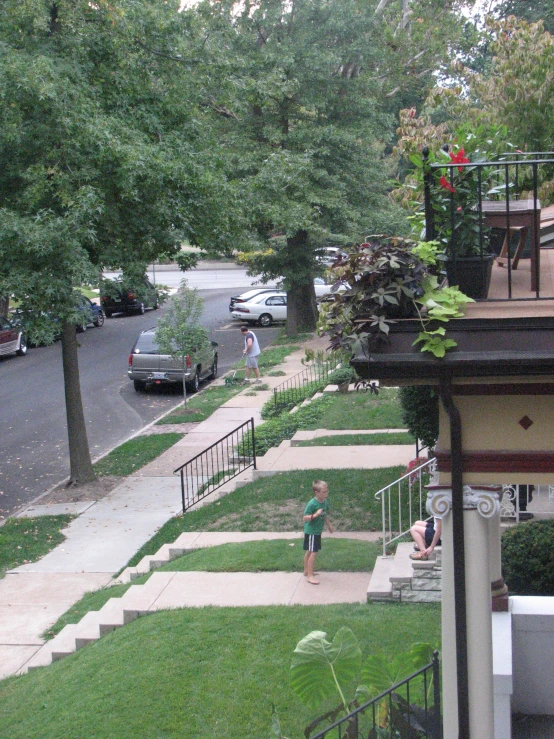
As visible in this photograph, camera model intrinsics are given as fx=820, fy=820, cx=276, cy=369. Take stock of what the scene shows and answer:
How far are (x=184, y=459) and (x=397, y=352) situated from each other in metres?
12.4

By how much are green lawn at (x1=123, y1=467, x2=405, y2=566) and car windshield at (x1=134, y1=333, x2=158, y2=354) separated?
10.1 m

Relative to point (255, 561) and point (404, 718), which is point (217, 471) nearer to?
point (255, 561)

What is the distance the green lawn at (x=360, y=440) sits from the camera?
15.0 meters

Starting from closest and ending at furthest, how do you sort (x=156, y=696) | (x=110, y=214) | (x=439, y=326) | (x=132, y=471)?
(x=439, y=326) < (x=156, y=696) < (x=110, y=214) < (x=132, y=471)

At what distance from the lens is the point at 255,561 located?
9.84 metres

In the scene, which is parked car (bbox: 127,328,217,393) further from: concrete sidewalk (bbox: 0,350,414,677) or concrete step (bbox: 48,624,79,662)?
concrete step (bbox: 48,624,79,662)

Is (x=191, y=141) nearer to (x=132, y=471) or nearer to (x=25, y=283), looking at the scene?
(x=25, y=283)

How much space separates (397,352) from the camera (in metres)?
4.22

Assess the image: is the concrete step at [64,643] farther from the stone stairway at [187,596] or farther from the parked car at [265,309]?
the parked car at [265,309]

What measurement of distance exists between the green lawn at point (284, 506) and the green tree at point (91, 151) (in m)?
3.55

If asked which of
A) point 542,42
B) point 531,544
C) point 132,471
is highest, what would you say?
point 542,42

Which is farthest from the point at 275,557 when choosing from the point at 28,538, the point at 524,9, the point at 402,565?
the point at 524,9

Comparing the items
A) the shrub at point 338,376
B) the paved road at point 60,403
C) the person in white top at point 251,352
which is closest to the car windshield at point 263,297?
the paved road at point 60,403

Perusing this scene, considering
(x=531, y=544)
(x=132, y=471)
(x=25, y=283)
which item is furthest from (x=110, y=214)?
(x=531, y=544)
